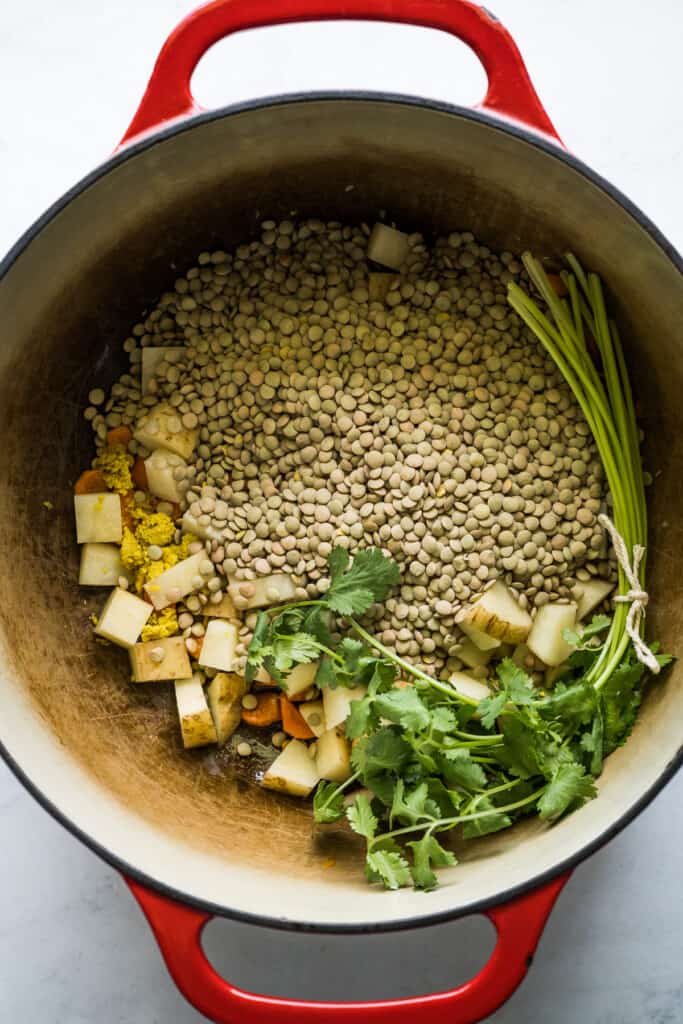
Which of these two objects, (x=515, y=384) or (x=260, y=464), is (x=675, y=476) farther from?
(x=260, y=464)

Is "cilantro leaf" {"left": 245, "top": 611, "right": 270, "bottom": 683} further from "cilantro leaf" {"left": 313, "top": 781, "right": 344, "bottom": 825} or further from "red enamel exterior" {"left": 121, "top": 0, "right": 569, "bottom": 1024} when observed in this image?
"red enamel exterior" {"left": 121, "top": 0, "right": 569, "bottom": 1024}

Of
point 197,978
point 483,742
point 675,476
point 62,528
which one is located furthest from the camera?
point 62,528

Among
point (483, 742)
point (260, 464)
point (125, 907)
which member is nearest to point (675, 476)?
point (483, 742)

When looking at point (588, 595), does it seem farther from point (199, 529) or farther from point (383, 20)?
point (383, 20)

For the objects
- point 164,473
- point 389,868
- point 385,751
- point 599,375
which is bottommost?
point 389,868

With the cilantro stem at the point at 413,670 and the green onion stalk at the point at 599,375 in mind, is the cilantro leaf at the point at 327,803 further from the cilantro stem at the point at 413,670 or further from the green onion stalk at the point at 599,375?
the green onion stalk at the point at 599,375

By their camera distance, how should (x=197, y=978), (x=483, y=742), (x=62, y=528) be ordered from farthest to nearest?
(x=62, y=528)
(x=483, y=742)
(x=197, y=978)

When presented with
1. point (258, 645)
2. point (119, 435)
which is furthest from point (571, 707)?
point (119, 435)

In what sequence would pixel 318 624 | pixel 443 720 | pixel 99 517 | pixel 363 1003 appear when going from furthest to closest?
pixel 99 517
pixel 318 624
pixel 443 720
pixel 363 1003
